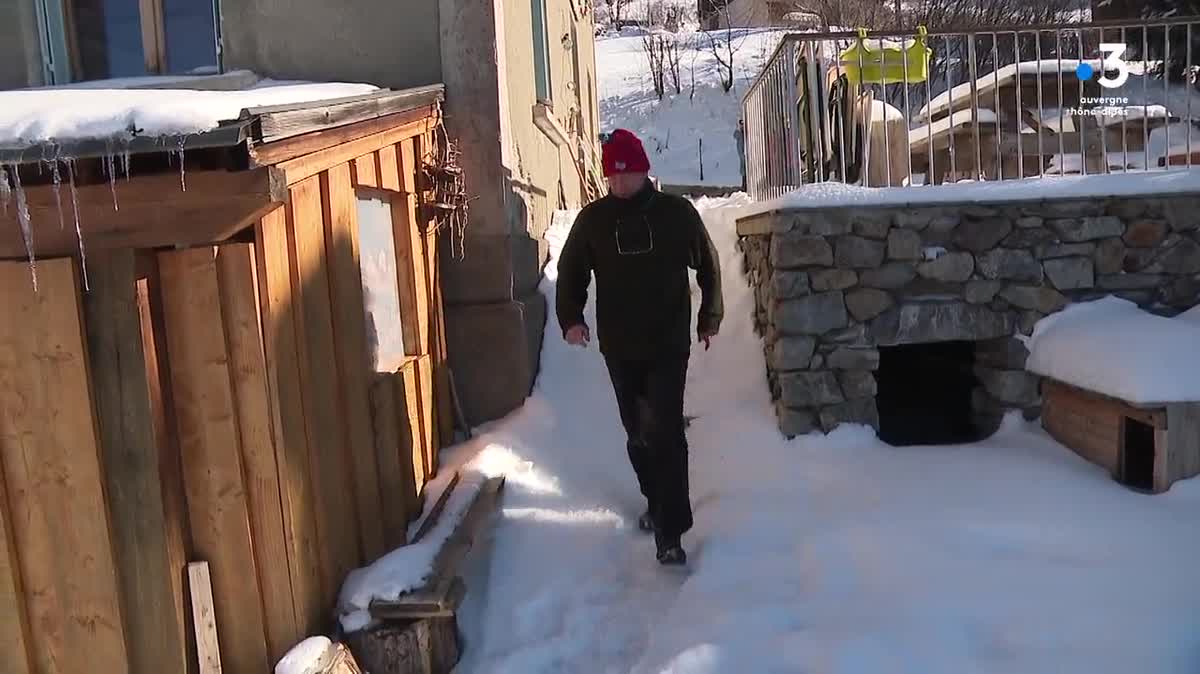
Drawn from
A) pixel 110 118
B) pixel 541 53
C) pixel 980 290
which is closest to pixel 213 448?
pixel 110 118

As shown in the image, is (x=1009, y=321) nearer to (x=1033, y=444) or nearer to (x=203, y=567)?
(x=1033, y=444)

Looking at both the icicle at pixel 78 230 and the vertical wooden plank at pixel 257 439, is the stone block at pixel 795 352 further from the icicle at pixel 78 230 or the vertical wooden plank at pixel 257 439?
the icicle at pixel 78 230

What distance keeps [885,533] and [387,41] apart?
11.0 ft

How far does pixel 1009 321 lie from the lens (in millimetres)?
4902

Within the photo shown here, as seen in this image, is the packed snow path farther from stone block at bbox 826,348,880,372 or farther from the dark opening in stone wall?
the dark opening in stone wall

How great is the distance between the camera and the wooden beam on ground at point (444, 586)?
3213mm

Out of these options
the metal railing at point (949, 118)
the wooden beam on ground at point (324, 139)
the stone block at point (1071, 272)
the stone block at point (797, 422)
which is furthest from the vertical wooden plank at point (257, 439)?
the stone block at point (1071, 272)

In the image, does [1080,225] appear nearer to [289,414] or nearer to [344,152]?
[344,152]

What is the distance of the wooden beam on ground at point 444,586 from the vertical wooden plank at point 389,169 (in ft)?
4.84

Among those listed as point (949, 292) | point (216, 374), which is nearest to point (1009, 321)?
point (949, 292)

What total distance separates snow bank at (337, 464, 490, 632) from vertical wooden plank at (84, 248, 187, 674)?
1.82 ft

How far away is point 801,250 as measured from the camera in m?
4.71

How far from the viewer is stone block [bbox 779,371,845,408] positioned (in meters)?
4.82

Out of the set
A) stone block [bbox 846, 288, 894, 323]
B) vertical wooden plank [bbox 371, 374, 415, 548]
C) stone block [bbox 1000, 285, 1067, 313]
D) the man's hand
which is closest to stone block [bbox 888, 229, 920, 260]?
stone block [bbox 846, 288, 894, 323]
